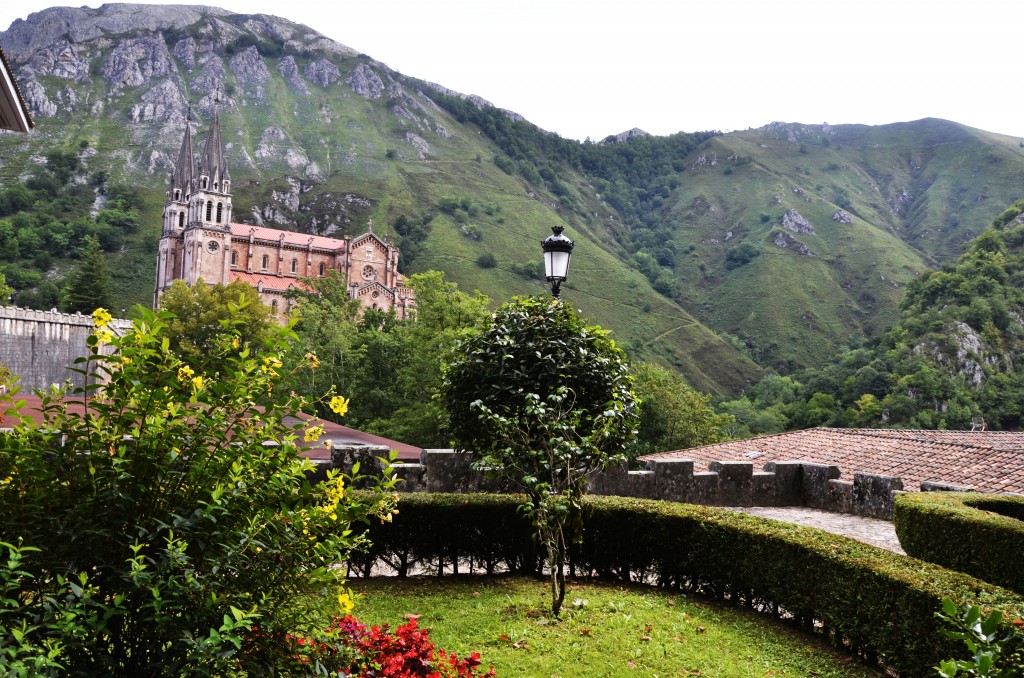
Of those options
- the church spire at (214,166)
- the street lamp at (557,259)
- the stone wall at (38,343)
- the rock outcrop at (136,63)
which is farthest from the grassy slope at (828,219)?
the rock outcrop at (136,63)

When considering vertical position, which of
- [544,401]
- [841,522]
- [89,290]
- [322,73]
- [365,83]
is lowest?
[841,522]

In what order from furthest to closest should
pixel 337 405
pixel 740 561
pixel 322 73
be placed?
pixel 322 73 < pixel 740 561 < pixel 337 405

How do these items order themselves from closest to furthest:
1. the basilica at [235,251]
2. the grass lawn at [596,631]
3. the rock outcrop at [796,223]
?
1. the grass lawn at [596,631]
2. the basilica at [235,251]
3. the rock outcrop at [796,223]

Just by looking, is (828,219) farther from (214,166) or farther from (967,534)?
(967,534)

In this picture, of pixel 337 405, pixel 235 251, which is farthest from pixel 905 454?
pixel 235 251

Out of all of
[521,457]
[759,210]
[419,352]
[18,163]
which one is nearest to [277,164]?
[18,163]

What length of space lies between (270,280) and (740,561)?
7827 cm

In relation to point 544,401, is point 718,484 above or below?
below

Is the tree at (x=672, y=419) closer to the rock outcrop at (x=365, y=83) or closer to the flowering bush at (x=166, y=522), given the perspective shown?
the flowering bush at (x=166, y=522)

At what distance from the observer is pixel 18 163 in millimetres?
106375

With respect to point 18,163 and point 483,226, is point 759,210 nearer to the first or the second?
point 483,226

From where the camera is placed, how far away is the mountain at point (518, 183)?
94.2 meters

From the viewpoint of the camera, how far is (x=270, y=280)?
3155 inches

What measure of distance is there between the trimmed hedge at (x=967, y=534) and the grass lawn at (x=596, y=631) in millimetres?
2508
